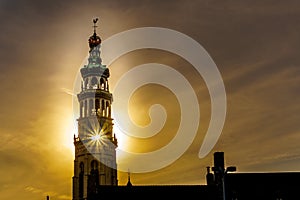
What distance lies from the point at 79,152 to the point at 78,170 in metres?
3.81

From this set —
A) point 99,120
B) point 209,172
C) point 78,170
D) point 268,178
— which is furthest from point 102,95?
point 268,178

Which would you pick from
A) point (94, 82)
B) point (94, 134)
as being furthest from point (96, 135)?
point (94, 82)

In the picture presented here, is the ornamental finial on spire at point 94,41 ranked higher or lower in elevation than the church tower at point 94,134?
higher

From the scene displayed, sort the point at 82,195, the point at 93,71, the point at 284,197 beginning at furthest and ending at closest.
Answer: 1. the point at 93,71
2. the point at 82,195
3. the point at 284,197

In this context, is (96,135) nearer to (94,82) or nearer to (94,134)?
(94,134)

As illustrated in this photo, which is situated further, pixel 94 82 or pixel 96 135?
pixel 94 82

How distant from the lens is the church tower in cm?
12344

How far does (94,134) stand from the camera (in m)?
126

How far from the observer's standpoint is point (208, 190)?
276ft

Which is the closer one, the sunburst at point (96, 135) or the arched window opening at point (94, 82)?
the sunburst at point (96, 135)

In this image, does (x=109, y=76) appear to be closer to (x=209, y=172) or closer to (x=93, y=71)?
(x=93, y=71)

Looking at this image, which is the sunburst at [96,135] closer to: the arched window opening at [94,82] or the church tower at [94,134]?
the church tower at [94,134]

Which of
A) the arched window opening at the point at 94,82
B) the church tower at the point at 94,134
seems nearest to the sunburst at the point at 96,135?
the church tower at the point at 94,134

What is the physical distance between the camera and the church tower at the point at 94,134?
405ft
